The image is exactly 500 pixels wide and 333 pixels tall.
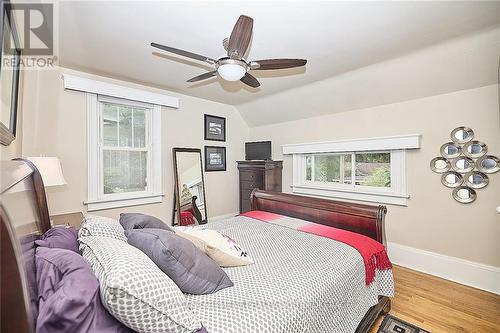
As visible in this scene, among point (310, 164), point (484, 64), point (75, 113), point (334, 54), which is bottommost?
point (310, 164)

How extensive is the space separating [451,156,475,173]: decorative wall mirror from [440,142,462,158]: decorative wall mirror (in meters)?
0.06

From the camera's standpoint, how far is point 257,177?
14.1 ft

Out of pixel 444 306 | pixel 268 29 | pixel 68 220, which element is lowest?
pixel 444 306

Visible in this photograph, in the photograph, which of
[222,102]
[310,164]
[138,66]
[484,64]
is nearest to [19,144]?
[138,66]

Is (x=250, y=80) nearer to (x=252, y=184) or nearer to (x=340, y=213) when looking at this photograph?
(x=340, y=213)

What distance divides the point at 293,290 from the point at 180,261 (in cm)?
61

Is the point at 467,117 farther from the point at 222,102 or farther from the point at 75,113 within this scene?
the point at 75,113

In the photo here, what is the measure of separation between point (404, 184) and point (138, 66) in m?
3.63

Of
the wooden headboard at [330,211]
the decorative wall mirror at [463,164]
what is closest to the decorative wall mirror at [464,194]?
the decorative wall mirror at [463,164]

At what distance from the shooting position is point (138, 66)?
2.82 m

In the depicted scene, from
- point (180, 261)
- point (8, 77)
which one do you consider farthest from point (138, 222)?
point (8, 77)

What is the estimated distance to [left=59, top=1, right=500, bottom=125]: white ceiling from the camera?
1.75m

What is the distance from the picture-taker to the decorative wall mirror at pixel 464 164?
2.49m

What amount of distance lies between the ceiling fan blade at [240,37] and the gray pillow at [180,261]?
1.33m
